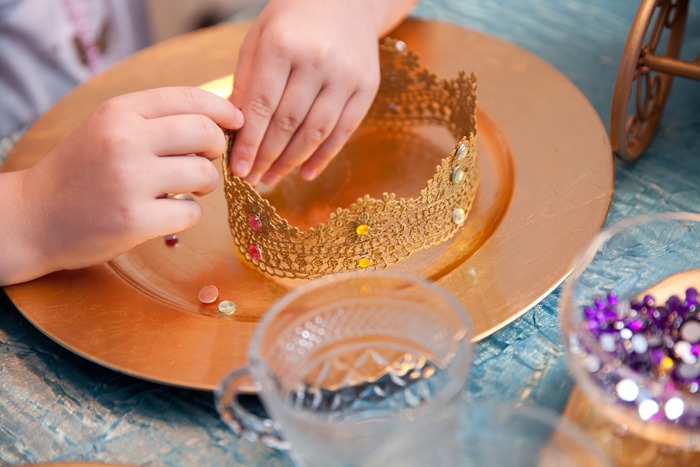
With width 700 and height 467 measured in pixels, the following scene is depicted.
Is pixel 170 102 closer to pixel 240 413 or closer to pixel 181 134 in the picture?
pixel 181 134

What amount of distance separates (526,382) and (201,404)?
0.56 ft

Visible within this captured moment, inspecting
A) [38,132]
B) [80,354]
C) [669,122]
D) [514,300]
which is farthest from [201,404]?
[669,122]

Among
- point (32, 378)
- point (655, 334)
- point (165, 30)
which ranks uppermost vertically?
point (655, 334)

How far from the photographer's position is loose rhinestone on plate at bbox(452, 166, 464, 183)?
458 millimetres

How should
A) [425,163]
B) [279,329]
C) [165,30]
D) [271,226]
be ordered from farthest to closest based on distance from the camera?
[165,30] → [425,163] → [271,226] → [279,329]

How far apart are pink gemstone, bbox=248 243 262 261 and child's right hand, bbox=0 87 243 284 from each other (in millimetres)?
37

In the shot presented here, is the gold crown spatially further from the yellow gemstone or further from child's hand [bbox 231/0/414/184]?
the yellow gemstone

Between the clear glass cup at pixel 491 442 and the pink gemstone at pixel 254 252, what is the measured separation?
19 cm

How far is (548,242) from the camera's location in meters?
0.46

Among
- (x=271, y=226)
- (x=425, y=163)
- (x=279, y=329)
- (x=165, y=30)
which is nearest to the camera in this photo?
(x=279, y=329)

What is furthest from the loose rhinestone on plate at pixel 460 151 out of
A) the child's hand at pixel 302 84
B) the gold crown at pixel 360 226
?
the child's hand at pixel 302 84

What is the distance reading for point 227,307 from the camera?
457mm

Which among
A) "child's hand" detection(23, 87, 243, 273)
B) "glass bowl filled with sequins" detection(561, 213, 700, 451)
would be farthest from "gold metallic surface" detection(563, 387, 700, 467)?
"child's hand" detection(23, 87, 243, 273)

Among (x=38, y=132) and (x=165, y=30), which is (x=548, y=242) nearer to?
(x=38, y=132)
